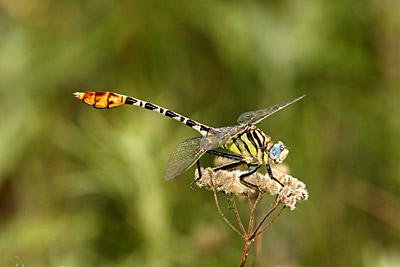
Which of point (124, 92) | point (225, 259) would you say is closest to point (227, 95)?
point (124, 92)

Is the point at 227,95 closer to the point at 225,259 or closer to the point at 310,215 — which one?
the point at 310,215

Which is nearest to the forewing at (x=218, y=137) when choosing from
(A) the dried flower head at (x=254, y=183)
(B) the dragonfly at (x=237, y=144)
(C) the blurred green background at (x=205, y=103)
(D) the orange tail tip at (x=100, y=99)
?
(B) the dragonfly at (x=237, y=144)

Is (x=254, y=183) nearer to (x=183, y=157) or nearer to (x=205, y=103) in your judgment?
(x=183, y=157)

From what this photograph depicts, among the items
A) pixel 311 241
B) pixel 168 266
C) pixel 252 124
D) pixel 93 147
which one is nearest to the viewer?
pixel 252 124

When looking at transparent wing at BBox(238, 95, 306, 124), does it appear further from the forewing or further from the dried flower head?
the dried flower head

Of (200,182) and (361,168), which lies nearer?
(200,182)

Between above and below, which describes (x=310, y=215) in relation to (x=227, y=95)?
below
